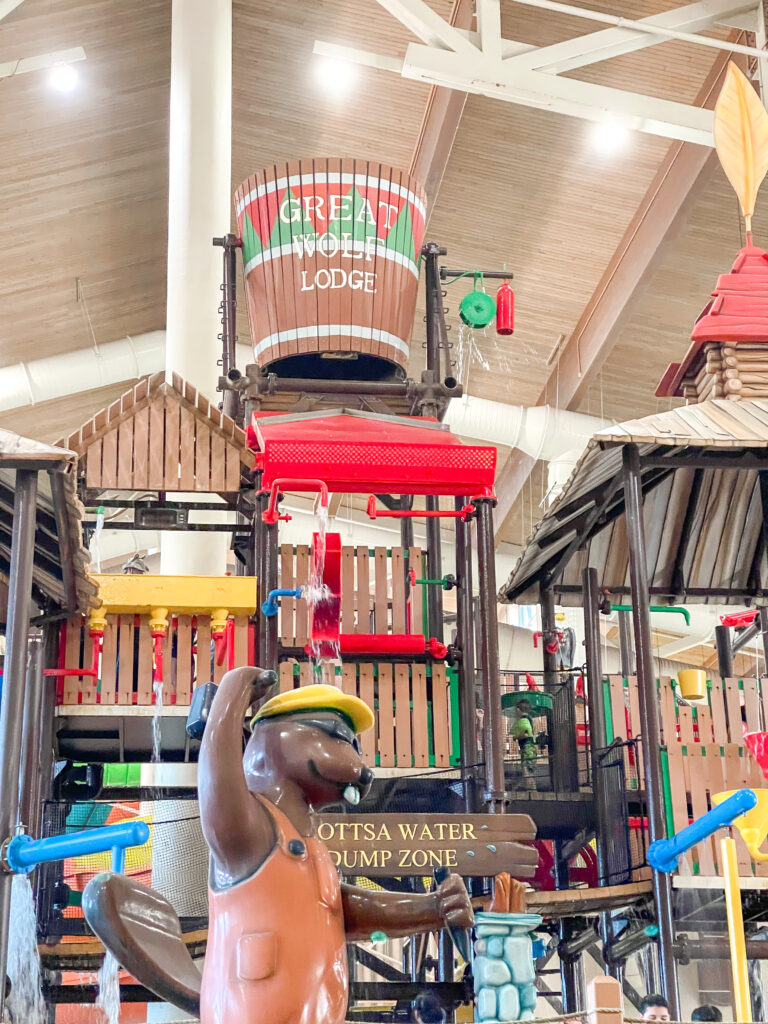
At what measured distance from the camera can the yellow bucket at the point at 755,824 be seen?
7.93 metres

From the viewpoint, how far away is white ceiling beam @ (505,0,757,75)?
13.2m

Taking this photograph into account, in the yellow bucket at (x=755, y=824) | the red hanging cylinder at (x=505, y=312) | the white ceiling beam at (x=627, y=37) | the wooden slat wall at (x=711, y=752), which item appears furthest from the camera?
the white ceiling beam at (x=627, y=37)

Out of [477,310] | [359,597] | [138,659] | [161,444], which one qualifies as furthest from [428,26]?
[138,659]

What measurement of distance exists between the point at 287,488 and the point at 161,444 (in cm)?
157

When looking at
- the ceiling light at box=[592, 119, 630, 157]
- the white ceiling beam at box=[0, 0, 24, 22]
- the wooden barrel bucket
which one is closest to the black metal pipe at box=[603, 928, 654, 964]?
the wooden barrel bucket

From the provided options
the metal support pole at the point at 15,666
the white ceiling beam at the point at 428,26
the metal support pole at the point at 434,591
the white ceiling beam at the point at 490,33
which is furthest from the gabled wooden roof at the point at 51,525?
the white ceiling beam at the point at 490,33

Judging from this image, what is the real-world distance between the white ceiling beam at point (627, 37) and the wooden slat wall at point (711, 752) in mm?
6698

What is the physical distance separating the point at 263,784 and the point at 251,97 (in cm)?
1479

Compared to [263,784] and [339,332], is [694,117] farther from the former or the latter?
[263,784]

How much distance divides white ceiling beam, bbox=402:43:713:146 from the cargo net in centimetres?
718

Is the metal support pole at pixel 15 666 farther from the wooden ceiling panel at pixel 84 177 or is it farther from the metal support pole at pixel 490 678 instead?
the wooden ceiling panel at pixel 84 177

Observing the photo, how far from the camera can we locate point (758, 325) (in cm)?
1030

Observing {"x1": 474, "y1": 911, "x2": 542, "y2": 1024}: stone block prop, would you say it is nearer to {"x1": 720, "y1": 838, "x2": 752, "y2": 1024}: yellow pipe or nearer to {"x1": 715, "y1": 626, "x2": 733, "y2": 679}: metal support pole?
{"x1": 720, "y1": 838, "x2": 752, "y2": 1024}: yellow pipe

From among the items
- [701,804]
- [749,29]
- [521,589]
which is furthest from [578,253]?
[701,804]
